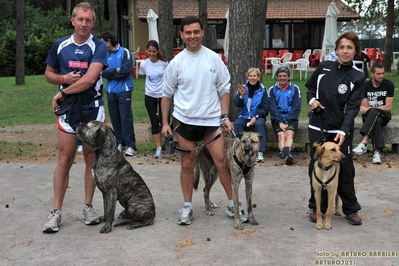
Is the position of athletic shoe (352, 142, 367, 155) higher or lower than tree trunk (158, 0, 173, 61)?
lower

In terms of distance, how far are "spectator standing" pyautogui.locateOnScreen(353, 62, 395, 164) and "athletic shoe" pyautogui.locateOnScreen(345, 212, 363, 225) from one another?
3208 mm

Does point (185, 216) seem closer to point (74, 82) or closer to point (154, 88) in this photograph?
point (74, 82)

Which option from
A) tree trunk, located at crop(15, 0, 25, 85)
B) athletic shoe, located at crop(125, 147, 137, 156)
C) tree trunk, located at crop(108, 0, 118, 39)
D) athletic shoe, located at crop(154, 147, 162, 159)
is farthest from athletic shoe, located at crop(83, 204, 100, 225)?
tree trunk, located at crop(15, 0, 25, 85)

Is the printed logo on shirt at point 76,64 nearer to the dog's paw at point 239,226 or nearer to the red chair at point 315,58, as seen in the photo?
the dog's paw at point 239,226

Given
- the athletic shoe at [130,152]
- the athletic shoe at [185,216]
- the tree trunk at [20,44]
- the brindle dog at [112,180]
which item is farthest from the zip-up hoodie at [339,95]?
the tree trunk at [20,44]

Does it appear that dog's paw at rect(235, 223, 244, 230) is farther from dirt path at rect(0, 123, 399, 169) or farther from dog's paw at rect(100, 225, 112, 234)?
dirt path at rect(0, 123, 399, 169)

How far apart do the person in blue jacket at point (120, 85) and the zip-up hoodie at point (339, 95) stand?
4356 mm

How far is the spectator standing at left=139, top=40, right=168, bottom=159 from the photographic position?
30.4 feet

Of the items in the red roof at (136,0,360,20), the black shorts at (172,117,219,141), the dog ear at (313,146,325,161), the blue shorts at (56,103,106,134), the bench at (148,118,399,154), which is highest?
the red roof at (136,0,360,20)

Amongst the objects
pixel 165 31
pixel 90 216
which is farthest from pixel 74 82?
pixel 165 31

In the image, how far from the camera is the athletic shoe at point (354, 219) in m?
5.51

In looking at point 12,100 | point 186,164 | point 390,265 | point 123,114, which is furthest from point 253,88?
point 12,100

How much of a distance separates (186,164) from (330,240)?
5.52 feet

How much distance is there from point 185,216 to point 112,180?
35.1 inches
